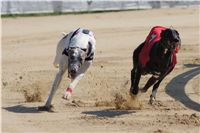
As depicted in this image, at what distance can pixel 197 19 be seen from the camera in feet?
82.6

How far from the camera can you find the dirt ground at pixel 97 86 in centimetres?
827

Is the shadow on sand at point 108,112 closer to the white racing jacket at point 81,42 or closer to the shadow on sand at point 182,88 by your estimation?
the white racing jacket at point 81,42

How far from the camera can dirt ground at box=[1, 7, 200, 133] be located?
827 cm

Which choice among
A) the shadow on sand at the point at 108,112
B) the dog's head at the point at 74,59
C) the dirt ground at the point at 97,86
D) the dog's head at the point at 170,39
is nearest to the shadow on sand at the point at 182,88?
the dirt ground at the point at 97,86

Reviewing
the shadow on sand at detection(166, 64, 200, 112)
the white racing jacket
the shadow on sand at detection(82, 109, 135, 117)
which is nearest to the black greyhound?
the shadow on sand at detection(82, 109, 135, 117)

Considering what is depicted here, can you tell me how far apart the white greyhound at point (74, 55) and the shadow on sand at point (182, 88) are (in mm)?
1873

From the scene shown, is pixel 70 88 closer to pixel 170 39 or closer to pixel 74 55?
pixel 74 55

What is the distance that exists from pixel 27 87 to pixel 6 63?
365 centimetres

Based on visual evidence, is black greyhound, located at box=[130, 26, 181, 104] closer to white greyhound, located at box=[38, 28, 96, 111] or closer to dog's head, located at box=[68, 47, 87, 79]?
white greyhound, located at box=[38, 28, 96, 111]

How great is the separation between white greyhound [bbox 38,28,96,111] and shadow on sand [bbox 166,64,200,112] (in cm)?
187

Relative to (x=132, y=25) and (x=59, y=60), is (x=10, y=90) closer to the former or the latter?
(x=59, y=60)

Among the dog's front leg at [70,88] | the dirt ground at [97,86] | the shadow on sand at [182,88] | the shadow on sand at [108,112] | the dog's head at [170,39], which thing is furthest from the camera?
the shadow on sand at [182,88]

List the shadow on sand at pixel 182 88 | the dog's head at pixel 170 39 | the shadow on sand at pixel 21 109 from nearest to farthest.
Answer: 1. the dog's head at pixel 170 39
2. the shadow on sand at pixel 21 109
3. the shadow on sand at pixel 182 88

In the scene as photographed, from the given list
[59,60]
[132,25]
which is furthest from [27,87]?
[132,25]
